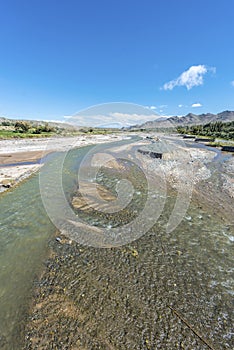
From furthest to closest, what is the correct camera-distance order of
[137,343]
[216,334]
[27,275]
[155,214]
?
[155,214], [27,275], [216,334], [137,343]

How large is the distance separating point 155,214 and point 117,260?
426 cm

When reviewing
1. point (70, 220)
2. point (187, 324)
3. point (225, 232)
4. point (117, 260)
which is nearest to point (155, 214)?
point (225, 232)

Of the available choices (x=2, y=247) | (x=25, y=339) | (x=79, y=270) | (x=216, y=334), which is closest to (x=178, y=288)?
(x=216, y=334)

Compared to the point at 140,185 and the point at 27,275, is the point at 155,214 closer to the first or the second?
the point at 140,185

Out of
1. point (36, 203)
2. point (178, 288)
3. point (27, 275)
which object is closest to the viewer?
point (178, 288)

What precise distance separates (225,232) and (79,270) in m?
7.23

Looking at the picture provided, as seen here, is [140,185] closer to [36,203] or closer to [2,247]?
[36,203]

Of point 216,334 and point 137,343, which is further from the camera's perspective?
point 216,334

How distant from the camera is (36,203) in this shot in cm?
1078

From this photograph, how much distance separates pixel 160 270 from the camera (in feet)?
19.6

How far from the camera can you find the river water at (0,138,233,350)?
4.34 meters

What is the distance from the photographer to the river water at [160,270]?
434 centimetres

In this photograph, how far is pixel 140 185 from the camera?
47.4 feet

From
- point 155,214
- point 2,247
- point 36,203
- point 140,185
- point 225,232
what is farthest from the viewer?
point 140,185
